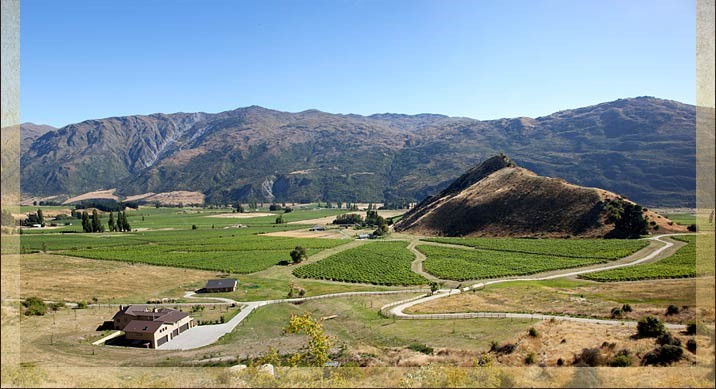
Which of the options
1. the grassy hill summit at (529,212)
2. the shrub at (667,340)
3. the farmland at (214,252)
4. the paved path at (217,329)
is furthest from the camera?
the grassy hill summit at (529,212)

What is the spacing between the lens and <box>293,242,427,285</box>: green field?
244 ft

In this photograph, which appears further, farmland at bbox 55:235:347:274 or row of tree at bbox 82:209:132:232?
row of tree at bbox 82:209:132:232

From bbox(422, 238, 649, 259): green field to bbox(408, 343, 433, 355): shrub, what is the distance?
5904 centimetres

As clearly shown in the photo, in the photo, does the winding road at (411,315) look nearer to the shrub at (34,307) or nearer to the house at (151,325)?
the house at (151,325)

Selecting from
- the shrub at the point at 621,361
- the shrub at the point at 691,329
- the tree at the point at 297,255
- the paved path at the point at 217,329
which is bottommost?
the paved path at the point at 217,329

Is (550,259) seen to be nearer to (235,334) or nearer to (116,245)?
(235,334)

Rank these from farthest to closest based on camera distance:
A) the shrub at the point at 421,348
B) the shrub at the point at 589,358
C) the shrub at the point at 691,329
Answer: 1. the shrub at the point at 421,348
2. the shrub at the point at 691,329
3. the shrub at the point at 589,358

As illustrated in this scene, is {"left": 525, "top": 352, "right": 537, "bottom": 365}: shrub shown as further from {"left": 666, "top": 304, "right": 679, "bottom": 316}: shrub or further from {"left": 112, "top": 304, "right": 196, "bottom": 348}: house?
{"left": 112, "top": 304, "right": 196, "bottom": 348}: house

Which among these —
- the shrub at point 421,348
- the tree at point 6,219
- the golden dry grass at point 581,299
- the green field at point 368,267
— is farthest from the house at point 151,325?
the green field at point 368,267

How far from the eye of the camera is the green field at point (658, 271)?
187 ft

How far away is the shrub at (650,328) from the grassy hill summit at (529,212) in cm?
7952

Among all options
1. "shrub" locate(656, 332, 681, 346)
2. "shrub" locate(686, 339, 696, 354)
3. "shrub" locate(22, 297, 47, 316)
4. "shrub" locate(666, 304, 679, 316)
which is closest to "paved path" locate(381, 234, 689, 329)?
"shrub" locate(666, 304, 679, 316)

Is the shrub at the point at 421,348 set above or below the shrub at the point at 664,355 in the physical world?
below

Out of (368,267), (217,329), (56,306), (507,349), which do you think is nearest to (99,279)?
(56,306)
